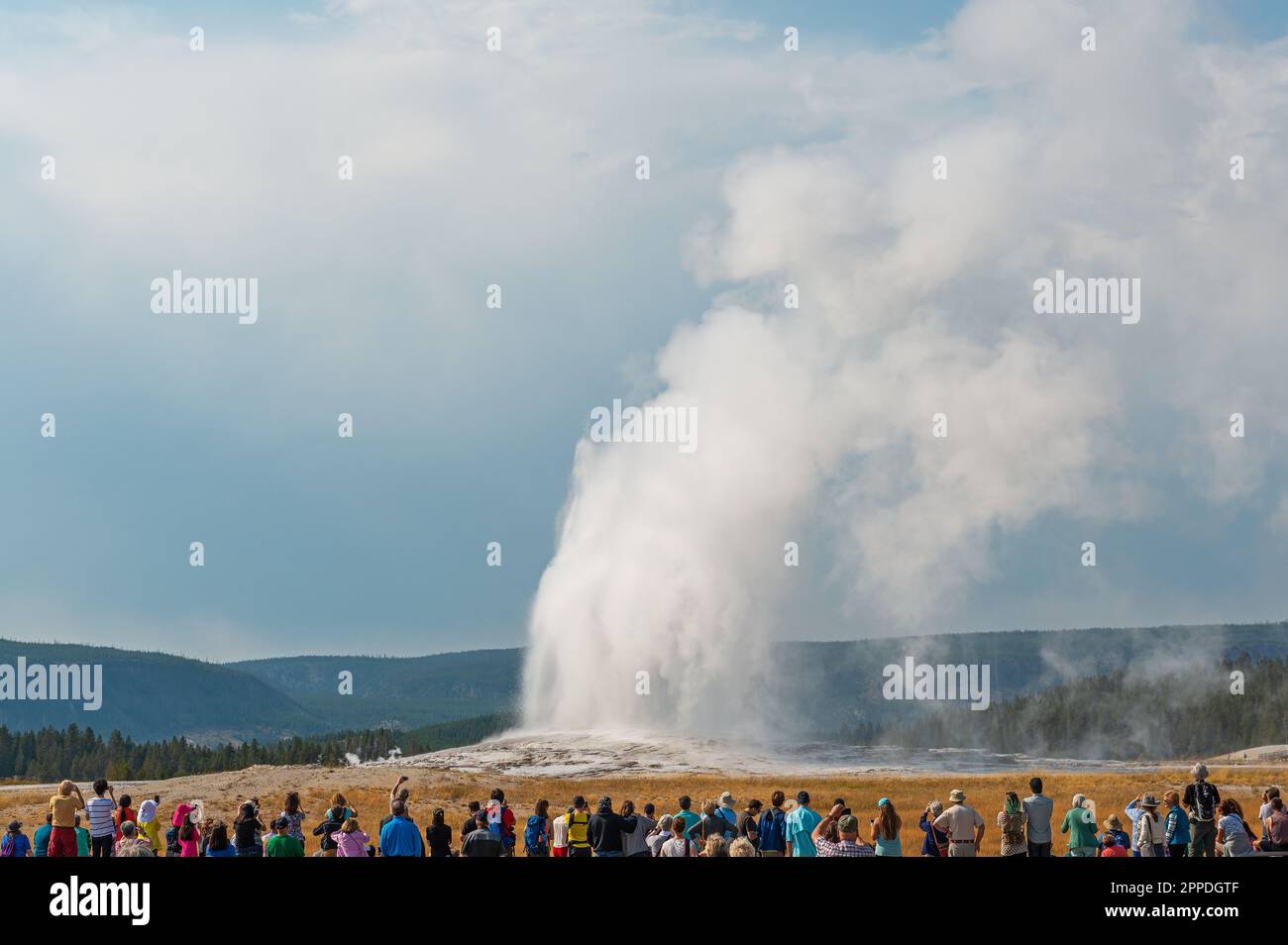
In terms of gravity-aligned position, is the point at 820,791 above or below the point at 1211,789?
below

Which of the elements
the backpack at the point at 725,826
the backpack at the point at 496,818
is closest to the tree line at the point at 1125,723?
the backpack at the point at 496,818

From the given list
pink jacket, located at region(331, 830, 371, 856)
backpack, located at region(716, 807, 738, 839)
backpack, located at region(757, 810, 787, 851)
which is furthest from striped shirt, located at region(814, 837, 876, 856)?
pink jacket, located at region(331, 830, 371, 856)

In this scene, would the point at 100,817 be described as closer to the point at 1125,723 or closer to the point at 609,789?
the point at 609,789

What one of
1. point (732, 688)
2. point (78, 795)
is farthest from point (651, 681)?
point (78, 795)

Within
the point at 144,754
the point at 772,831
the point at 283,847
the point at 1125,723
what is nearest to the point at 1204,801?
the point at 772,831
